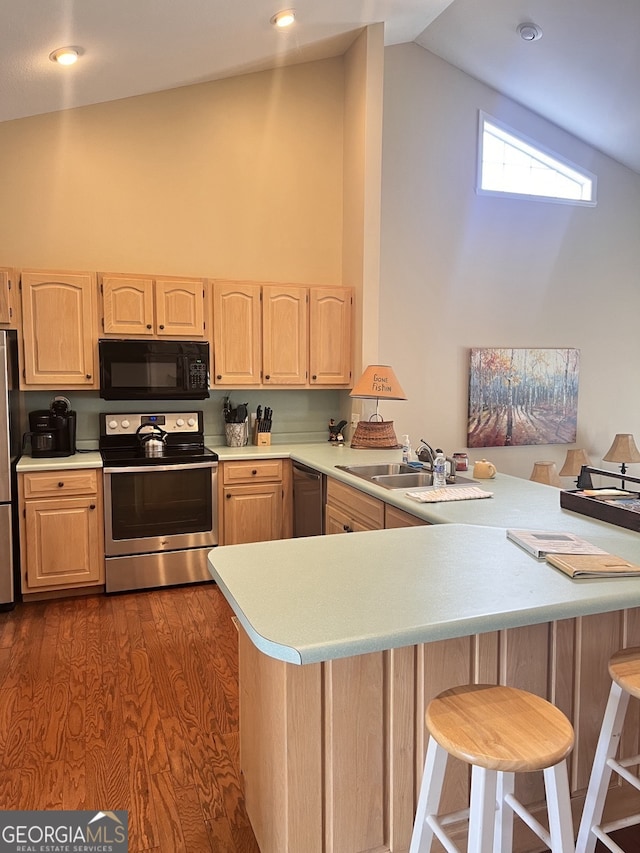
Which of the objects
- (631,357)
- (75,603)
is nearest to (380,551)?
(75,603)

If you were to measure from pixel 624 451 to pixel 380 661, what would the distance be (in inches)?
193

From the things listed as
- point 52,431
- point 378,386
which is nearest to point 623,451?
point 378,386

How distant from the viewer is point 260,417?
479cm

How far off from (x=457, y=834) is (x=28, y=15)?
12.3ft

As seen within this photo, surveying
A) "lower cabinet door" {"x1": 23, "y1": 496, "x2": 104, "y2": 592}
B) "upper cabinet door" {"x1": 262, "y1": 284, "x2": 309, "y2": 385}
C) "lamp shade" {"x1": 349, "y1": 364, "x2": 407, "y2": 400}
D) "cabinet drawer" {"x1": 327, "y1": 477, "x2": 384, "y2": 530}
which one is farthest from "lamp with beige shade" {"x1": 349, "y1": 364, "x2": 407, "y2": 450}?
"lower cabinet door" {"x1": 23, "y1": 496, "x2": 104, "y2": 592}

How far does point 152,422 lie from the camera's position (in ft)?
14.6

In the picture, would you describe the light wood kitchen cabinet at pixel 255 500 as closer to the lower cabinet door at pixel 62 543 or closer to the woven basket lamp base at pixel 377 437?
the woven basket lamp base at pixel 377 437

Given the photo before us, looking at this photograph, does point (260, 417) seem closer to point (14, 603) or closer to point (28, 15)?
point (14, 603)

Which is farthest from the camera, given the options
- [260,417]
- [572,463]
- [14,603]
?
[572,463]

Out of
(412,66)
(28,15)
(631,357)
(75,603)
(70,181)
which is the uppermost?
(412,66)

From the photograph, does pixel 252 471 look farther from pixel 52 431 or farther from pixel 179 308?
pixel 52 431

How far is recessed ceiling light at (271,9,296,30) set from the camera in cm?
380

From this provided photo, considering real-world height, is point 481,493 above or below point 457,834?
above

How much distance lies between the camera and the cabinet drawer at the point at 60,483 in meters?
3.74
